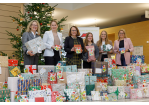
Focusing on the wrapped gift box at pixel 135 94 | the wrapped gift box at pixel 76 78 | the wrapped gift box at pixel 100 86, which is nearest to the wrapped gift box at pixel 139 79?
the wrapped gift box at pixel 135 94

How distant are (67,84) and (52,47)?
973 millimetres

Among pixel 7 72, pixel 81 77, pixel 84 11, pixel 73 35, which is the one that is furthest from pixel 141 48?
pixel 7 72

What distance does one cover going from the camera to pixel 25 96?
2.37 meters

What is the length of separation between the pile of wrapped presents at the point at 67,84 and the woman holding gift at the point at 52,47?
1.49ft

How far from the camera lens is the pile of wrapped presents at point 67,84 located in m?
2.45

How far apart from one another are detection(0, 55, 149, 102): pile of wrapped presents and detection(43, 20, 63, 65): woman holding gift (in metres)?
0.45

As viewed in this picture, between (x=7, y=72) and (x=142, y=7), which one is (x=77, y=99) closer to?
(x=7, y=72)

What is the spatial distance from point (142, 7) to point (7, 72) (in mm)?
6244

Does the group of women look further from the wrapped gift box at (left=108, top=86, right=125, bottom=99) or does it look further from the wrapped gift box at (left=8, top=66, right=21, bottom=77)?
the wrapped gift box at (left=108, top=86, right=125, bottom=99)

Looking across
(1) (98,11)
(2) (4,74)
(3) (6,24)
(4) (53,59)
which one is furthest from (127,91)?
(1) (98,11)

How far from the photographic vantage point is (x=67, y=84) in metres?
2.82

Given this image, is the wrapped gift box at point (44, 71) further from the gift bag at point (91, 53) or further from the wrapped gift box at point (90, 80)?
the gift bag at point (91, 53)

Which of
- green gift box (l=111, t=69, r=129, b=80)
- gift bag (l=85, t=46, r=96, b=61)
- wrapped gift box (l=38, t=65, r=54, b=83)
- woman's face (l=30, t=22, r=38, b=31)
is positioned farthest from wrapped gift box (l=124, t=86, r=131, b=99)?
woman's face (l=30, t=22, r=38, b=31)

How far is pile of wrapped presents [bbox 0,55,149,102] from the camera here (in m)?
2.45
